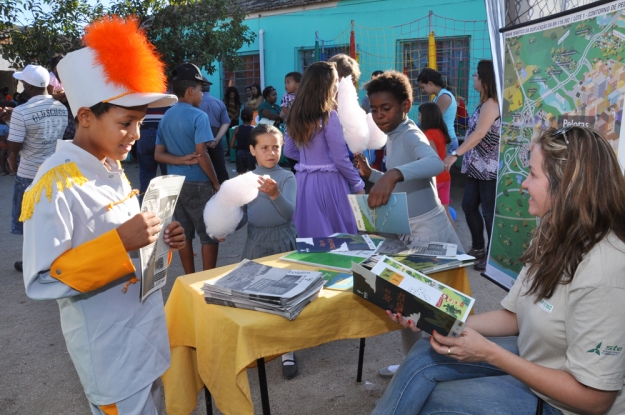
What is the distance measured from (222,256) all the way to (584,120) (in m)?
4.11

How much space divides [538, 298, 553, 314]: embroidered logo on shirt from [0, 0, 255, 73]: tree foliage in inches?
385

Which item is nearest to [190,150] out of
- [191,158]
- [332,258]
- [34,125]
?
[191,158]

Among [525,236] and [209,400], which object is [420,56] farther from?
[209,400]

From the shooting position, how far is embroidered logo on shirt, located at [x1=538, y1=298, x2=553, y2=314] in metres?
1.66

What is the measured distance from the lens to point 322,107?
3531 mm

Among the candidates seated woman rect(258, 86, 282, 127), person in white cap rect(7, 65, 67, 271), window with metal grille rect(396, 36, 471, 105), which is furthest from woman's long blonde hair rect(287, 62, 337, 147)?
window with metal grille rect(396, 36, 471, 105)

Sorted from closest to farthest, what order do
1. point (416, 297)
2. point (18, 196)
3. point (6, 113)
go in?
1. point (416, 297)
2. point (18, 196)
3. point (6, 113)

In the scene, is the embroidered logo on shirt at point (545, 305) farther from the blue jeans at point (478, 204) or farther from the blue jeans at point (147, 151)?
the blue jeans at point (147, 151)

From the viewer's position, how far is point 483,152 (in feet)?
16.3

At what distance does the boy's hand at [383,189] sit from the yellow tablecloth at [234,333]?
0.45m

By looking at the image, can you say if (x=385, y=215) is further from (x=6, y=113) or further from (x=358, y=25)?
(x=358, y=25)

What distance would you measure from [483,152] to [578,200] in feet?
11.5

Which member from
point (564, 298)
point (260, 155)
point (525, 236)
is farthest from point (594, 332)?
point (260, 155)

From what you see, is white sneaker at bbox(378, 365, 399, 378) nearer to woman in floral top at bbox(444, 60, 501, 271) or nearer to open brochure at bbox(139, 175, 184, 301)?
open brochure at bbox(139, 175, 184, 301)
